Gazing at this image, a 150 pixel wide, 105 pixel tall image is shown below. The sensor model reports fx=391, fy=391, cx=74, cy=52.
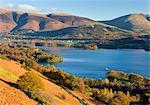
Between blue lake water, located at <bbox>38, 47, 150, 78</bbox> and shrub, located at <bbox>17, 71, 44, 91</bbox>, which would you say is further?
blue lake water, located at <bbox>38, 47, 150, 78</bbox>

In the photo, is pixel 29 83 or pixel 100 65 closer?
pixel 29 83

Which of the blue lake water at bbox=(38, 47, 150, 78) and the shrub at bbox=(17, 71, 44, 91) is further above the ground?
the shrub at bbox=(17, 71, 44, 91)

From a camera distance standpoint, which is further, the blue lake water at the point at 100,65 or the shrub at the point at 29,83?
the blue lake water at the point at 100,65

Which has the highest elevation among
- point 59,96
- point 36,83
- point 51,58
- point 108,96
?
point 36,83

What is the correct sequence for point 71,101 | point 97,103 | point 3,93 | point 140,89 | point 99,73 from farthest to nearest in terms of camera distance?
point 99,73 → point 140,89 → point 97,103 → point 71,101 → point 3,93

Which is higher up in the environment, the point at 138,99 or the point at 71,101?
the point at 71,101

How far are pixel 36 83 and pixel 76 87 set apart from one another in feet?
48.0

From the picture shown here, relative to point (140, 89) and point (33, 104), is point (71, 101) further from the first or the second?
point (140, 89)

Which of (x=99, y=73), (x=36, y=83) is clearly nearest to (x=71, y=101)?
(x=36, y=83)

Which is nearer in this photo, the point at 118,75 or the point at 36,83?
the point at 36,83

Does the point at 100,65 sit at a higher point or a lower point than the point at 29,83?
lower

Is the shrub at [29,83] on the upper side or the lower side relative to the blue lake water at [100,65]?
upper

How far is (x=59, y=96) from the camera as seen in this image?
26.6 meters

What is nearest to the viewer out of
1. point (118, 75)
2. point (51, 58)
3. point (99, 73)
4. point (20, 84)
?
point (20, 84)
